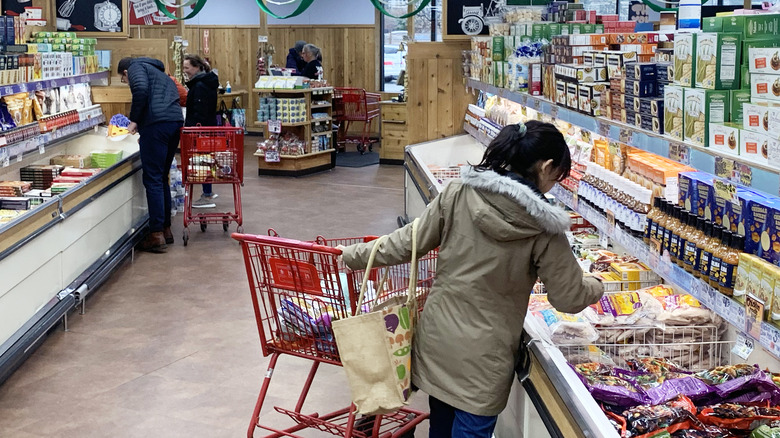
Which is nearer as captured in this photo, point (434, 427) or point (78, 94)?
point (434, 427)

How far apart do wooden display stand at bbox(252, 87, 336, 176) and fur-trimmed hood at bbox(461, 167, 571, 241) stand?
9888mm

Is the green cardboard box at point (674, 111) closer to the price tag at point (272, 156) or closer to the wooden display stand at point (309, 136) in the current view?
the wooden display stand at point (309, 136)

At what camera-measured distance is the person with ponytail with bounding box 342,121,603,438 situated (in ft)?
9.61

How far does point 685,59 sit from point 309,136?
10.2 m

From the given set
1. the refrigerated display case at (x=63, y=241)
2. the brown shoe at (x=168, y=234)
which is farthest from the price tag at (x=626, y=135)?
the brown shoe at (x=168, y=234)

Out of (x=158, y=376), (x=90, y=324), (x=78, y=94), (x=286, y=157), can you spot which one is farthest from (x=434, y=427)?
(x=286, y=157)

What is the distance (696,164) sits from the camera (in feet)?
9.76

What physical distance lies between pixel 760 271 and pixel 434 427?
127 cm

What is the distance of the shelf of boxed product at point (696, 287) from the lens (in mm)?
2555

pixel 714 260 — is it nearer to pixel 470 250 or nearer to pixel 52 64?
pixel 470 250

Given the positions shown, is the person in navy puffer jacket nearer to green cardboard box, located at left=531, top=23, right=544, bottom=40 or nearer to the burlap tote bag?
green cardboard box, located at left=531, top=23, right=544, bottom=40

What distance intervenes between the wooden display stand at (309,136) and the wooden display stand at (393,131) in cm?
84

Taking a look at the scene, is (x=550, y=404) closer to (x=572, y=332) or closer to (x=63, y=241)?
(x=572, y=332)

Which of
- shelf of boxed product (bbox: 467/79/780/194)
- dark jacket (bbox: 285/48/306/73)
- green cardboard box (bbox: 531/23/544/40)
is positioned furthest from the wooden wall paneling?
dark jacket (bbox: 285/48/306/73)
